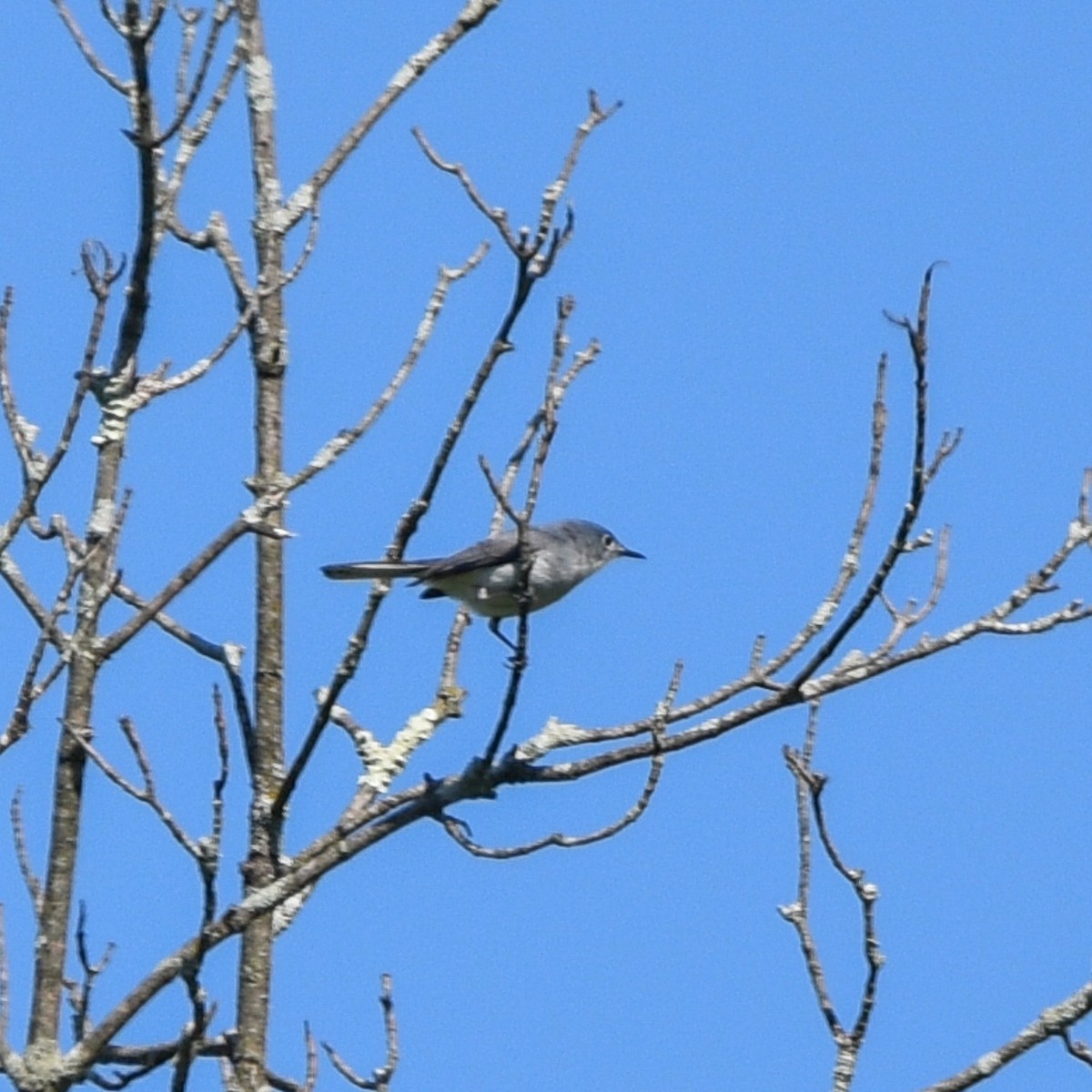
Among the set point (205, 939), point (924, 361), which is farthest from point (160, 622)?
point (924, 361)

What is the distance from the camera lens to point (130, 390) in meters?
4.95

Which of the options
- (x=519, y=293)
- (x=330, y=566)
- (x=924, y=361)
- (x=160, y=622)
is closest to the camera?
(x=924, y=361)

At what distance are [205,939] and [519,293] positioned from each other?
1529mm

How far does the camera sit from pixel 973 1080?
4273 millimetres

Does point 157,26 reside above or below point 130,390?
above

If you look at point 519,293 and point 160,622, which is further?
point 160,622

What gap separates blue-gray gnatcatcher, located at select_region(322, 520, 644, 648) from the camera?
703cm

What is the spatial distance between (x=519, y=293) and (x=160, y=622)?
5.02 ft

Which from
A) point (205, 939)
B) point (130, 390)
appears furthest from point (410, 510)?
point (205, 939)

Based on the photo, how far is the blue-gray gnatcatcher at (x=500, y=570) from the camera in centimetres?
703

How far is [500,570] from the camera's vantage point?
716 centimetres

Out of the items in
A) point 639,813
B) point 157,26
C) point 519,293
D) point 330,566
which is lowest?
point 639,813

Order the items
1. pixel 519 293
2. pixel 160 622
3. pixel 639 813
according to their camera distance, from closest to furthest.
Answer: pixel 519 293 → pixel 639 813 → pixel 160 622

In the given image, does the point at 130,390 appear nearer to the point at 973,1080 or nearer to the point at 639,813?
the point at 639,813
